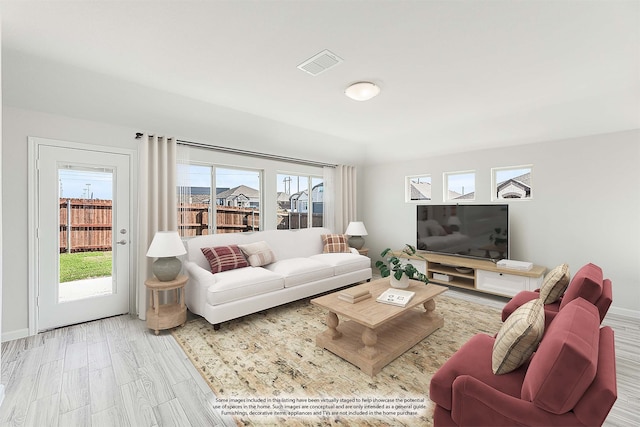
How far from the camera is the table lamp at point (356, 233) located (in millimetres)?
5188

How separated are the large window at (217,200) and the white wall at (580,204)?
11.4ft

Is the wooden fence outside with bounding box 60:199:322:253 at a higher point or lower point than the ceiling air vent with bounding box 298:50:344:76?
lower

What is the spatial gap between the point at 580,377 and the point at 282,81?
9.68 ft

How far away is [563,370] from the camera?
1.06 meters

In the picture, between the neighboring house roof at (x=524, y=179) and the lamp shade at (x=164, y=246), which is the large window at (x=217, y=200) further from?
the neighboring house roof at (x=524, y=179)

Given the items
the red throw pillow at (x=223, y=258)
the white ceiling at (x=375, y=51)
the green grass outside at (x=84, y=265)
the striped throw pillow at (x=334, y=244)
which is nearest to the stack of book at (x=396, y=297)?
the red throw pillow at (x=223, y=258)

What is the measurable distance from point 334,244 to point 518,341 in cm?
348

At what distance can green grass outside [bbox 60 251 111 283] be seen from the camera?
9.91 feet

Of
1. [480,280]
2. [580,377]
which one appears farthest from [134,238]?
[480,280]

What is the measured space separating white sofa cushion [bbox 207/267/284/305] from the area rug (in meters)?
0.35

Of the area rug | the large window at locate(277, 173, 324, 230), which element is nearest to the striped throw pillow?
the large window at locate(277, 173, 324, 230)

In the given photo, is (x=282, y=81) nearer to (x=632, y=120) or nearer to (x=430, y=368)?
(x=430, y=368)

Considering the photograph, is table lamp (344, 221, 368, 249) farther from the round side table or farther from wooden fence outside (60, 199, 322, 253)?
the round side table

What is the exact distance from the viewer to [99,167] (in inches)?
124
